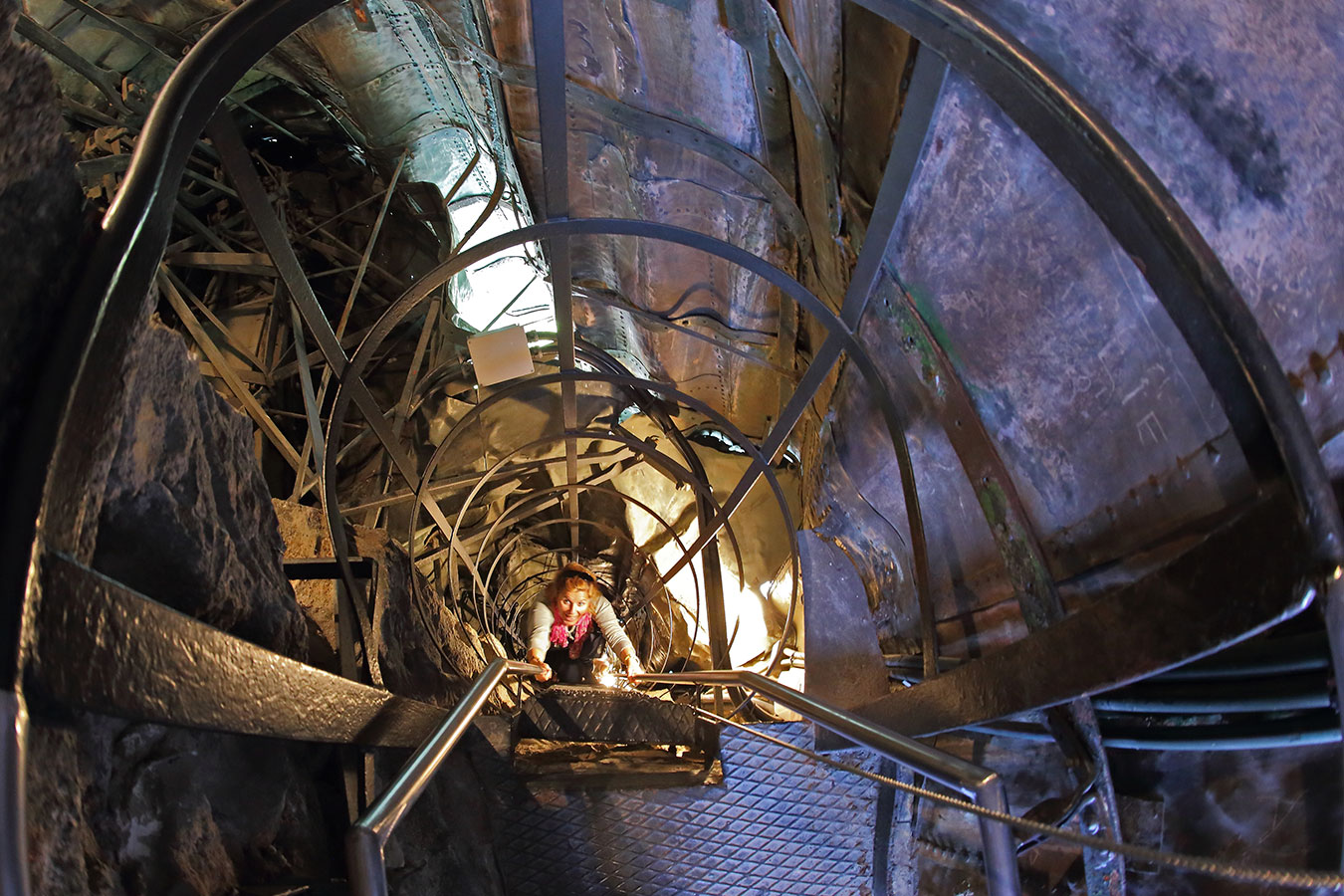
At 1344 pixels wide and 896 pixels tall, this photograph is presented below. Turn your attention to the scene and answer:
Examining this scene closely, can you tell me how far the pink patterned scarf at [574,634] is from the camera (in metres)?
8.27

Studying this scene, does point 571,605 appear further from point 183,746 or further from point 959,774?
point 959,774

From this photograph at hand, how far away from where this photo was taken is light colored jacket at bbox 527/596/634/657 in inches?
321

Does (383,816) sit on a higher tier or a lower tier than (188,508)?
lower

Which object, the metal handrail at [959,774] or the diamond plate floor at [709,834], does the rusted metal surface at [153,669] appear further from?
the diamond plate floor at [709,834]

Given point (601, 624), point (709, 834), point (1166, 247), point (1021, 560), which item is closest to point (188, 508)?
point (1166, 247)

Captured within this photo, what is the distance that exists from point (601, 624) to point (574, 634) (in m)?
0.41

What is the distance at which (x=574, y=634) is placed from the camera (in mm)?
8719

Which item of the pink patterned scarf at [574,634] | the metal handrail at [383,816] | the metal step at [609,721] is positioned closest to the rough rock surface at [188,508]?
the metal handrail at [383,816]

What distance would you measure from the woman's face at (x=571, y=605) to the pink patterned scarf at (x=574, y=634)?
0.09 m

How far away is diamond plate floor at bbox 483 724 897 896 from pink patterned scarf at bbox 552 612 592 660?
5060mm

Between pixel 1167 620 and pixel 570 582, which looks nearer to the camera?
pixel 1167 620

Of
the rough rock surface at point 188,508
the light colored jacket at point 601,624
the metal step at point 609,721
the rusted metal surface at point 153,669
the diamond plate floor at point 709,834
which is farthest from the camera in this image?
the light colored jacket at point 601,624

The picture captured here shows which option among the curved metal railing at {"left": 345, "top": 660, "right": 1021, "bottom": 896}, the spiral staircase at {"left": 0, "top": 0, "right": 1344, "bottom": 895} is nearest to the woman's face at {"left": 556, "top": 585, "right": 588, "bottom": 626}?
the spiral staircase at {"left": 0, "top": 0, "right": 1344, "bottom": 895}

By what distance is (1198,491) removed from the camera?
6.14 ft
